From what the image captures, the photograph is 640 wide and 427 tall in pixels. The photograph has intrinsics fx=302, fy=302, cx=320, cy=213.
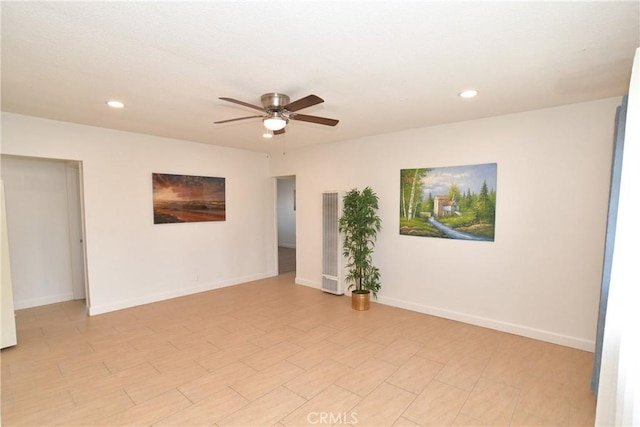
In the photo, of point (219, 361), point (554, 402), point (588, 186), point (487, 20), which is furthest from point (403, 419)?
point (588, 186)

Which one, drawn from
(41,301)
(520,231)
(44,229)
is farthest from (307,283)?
(44,229)

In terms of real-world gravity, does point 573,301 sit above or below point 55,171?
below

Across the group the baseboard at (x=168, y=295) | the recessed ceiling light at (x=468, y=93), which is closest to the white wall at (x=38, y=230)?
the baseboard at (x=168, y=295)

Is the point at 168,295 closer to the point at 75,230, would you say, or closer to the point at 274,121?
the point at 75,230

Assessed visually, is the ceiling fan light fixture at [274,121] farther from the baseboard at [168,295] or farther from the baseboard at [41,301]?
the baseboard at [41,301]

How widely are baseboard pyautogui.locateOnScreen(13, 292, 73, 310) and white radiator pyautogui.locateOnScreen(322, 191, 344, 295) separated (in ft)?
13.7

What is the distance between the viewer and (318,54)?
2129mm

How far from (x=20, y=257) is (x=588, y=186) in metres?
7.37

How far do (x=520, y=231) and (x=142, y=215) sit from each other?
5.21m

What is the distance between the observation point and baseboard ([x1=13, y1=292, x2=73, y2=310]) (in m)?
4.44

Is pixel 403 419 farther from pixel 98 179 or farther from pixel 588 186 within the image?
pixel 98 179

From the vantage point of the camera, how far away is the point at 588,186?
314 cm

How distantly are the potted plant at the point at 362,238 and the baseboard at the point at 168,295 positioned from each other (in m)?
2.32

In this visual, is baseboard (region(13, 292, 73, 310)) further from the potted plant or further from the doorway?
the potted plant
